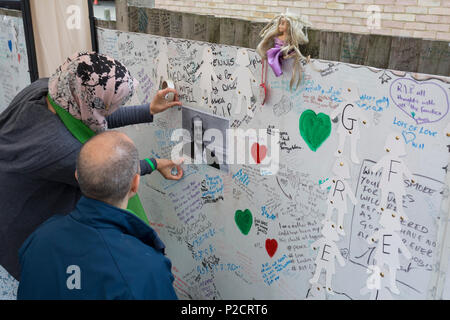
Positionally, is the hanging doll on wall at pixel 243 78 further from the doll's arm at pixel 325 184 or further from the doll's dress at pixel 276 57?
the doll's arm at pixel 325 184

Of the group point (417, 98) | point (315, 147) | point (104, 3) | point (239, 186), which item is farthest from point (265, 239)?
point (104, 3)

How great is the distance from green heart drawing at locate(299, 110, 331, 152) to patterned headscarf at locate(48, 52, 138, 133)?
3.00 feet

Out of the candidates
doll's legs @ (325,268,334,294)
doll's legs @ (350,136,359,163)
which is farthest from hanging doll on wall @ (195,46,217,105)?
doll's legs @ (325,268,334,294)

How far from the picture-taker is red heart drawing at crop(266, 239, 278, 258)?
258 cm

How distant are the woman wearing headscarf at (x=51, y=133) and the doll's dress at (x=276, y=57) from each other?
2.37ft

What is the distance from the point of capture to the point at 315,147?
2230 millimetres

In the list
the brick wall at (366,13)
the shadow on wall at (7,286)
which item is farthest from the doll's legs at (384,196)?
the shadow on wall at (7,286)

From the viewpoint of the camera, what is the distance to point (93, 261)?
1.64 metres

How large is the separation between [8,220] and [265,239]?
144 centimetres

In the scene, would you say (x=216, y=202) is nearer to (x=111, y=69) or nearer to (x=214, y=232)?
(x=214, y=232)

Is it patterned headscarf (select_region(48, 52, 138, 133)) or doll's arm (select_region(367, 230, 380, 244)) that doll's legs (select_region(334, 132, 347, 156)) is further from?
patterned headscarf (select_region(48, 52, 138, 133))

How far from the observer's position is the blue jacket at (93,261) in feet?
5.28

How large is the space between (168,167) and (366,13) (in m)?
3.34

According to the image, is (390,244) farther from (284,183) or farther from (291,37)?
(291,37)
